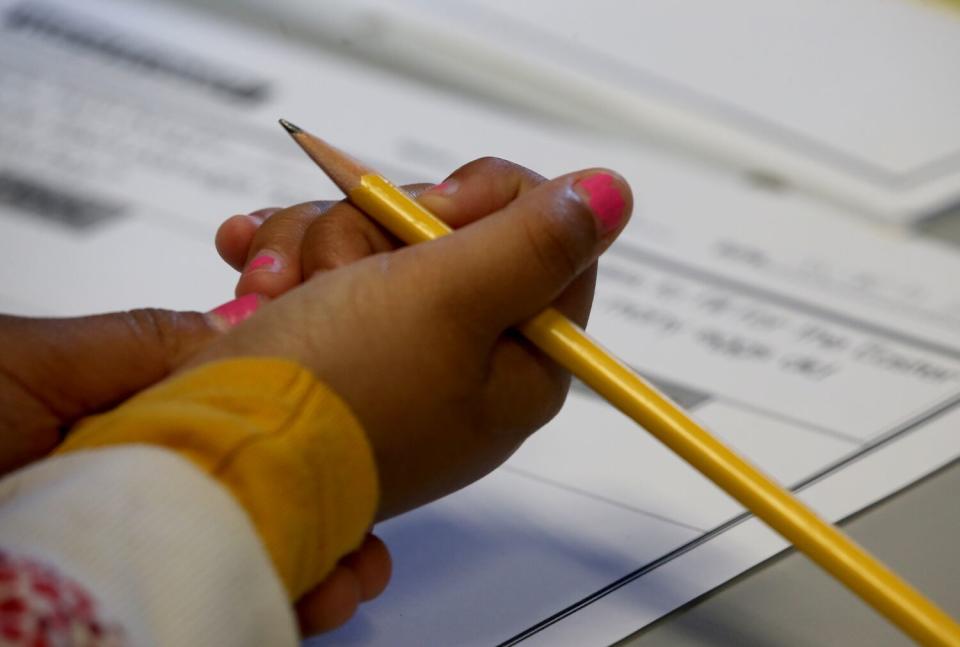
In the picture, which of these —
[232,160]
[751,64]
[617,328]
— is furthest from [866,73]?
[232,160]

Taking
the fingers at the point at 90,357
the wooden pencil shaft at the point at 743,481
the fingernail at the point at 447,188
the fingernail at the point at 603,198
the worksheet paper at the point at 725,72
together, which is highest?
the worksheet paper at the point at 725,72

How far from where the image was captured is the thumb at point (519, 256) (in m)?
0.32

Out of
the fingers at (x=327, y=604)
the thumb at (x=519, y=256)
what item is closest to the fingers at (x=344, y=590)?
the fingers at (x=327, y=604)

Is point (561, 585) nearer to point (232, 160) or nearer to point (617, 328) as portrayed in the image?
point (617, 328)

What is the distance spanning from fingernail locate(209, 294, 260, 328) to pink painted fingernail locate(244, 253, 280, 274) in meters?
0.02

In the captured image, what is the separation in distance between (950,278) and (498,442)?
36 centimetres

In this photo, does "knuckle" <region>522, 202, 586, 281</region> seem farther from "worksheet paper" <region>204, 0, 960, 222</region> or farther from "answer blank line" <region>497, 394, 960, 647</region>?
"worksheet paper" <region>204, 0, 960, 222</region>

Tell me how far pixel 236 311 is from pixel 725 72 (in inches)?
17.9

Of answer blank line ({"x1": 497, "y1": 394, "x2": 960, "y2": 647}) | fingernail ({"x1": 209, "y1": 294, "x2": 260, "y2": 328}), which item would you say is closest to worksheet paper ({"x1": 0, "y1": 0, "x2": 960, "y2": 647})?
answer blank line ({"x1": 497, "y1": 394, "x2": 960, "y2": 647})

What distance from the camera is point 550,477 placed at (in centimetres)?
45

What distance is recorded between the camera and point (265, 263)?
414 mm

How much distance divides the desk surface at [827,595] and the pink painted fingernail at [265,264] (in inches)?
7.8

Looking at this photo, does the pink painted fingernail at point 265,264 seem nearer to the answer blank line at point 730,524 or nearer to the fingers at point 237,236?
the fingers at point 237,236

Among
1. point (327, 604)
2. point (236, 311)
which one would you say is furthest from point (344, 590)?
point (236, 311)
